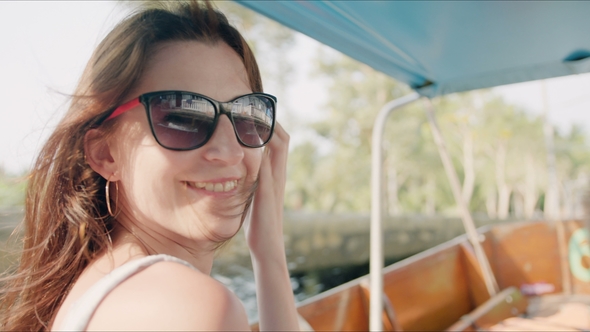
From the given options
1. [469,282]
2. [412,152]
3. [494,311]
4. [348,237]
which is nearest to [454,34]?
[494,311]

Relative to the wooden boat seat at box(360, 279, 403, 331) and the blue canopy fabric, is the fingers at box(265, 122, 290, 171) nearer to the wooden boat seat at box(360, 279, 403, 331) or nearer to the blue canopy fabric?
the blue canopy fabric

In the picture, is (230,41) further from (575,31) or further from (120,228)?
(575,31)

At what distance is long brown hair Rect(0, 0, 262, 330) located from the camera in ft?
2.59

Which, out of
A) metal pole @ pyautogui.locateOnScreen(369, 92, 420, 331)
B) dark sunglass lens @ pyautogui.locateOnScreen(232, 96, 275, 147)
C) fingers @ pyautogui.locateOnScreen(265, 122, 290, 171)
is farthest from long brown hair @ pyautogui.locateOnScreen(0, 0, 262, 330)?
metal pole @ pyautogui.locateOnScreen(369, 92, 420, 331)

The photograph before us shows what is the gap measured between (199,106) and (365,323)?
2056mm

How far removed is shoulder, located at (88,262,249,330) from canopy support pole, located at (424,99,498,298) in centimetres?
200

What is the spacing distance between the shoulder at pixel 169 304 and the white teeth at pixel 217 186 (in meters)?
0.18

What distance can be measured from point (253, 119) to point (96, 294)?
397mm

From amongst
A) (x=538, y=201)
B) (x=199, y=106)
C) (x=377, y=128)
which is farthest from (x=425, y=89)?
(x=538, y=201)

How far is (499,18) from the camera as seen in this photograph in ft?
5.06

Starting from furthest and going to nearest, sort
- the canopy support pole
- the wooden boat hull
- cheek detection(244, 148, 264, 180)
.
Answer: the canopy support pole
the wooden boat hull
cheek detection(244, 148, 264, 180)

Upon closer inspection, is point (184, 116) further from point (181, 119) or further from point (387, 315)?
point (387, 315)

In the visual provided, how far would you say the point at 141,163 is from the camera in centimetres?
77

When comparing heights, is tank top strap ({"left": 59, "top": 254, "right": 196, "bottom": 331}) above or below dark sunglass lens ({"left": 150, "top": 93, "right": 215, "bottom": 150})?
below
